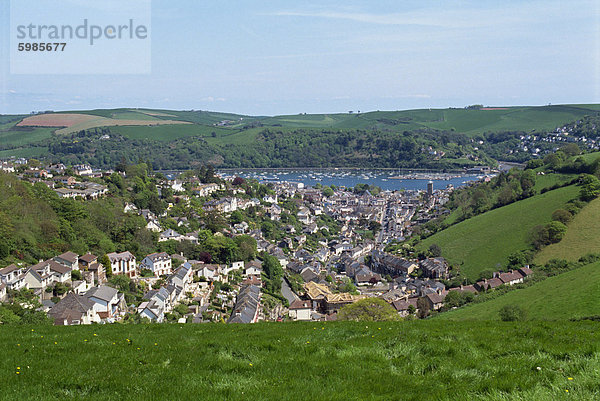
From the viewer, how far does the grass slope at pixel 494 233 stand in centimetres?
4897

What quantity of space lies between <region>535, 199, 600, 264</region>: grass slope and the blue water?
8795 centimetres

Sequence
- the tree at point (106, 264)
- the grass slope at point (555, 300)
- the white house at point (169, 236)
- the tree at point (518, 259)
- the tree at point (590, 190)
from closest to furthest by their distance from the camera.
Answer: the grass slope at point (555, 300)
the tree at point (106, 264)
the tree at point (518, 259)
the white house at point (169, 236)
the tree at point (590, 190)

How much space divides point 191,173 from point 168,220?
38647mm

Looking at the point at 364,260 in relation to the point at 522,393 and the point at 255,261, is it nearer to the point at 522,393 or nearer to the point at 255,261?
the point at 255,261

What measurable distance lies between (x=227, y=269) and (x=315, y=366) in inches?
1567

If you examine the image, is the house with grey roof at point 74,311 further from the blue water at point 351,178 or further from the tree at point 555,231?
the blue water at point 351,178

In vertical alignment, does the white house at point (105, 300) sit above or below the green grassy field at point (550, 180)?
below

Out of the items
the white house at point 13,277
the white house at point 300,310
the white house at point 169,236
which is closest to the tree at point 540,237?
the white house at point 300,310

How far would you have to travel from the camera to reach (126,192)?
63.0m

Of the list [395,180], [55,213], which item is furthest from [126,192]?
[395,180]

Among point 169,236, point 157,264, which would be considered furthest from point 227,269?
point 169,236

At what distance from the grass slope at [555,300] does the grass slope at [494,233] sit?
50.5ft

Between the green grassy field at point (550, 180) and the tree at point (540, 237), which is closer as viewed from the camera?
the tree at point (540, 237)

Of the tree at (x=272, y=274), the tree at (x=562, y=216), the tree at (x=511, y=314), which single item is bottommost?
the tree at (x=272, y=274)
